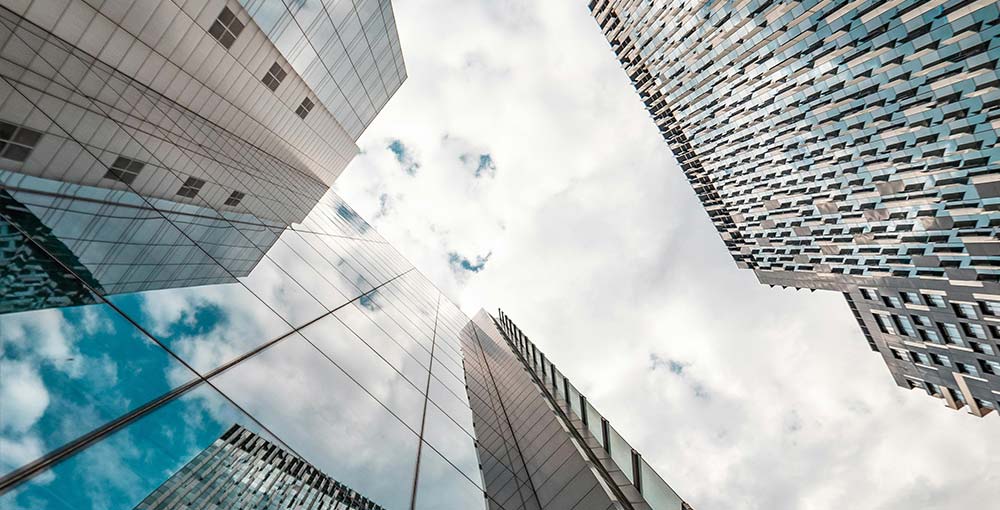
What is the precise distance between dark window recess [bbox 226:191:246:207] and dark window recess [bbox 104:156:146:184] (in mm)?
3016

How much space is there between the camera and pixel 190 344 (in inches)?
213

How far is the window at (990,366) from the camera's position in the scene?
66.3 metres

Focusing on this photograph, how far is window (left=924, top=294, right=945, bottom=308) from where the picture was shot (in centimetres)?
7236

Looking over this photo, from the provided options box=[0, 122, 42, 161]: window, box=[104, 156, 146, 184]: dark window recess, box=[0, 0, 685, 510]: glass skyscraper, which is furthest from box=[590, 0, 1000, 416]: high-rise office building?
box=[0, 122, 42, 161]: window

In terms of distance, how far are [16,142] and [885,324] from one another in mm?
113244

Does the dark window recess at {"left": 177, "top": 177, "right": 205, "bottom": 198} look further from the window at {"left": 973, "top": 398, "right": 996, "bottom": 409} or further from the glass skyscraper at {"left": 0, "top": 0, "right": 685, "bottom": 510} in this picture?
the window at {"left": 973, "top": 398, "right": 996, "bottom": 409}

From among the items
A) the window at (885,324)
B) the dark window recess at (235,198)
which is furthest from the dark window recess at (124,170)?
the window at (885,324)

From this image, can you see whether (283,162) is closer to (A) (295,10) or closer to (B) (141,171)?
(A) (295,10)

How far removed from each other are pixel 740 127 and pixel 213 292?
110m

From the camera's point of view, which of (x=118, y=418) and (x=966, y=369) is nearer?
(x=118, y=418)

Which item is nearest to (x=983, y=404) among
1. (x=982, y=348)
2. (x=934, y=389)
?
(x=934, y=389)

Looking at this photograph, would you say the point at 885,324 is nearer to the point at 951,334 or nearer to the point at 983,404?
the point at 951,334

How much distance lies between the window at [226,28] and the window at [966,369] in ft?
331

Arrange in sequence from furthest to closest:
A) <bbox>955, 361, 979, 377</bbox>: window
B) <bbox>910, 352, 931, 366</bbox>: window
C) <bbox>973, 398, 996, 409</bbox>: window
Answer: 1. <bbox>910, 352, 931, 366</bbox>: window
2. <bbox>973, 398, 996, 409</bbox>: window
3. <bbox>955, 361, 979, 377</bbox>: window
